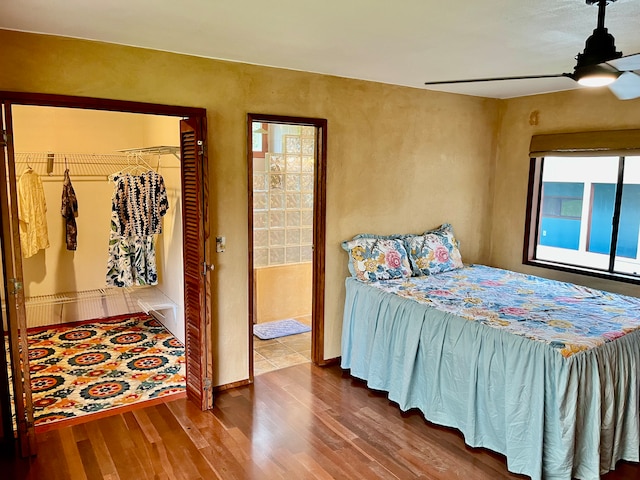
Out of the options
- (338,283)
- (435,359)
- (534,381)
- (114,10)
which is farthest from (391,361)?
(114,10)

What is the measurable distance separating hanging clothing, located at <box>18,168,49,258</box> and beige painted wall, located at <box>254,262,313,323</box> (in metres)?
2.12

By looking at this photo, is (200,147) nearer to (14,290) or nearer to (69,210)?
(14,290)

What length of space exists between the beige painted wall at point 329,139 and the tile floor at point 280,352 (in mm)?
315

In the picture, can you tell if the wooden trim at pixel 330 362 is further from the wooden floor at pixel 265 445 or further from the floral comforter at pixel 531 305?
the floral comforter at pixel 531 305

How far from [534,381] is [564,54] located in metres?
2.05

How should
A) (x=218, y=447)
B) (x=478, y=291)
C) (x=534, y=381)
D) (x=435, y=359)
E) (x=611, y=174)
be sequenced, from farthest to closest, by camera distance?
(x=611, y=174) → (x=478, y=291) → (x=435, y=359) → (x=218, y=447) → (x=534, y=381)

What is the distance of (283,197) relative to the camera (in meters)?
4.95

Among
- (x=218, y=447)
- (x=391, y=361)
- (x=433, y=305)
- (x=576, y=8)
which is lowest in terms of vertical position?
(x=218, y=447)

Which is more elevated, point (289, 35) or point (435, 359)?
point (289, 35)

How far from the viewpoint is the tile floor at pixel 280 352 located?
13.3ft

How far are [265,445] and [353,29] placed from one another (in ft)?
8.12

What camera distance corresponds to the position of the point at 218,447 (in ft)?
9.30

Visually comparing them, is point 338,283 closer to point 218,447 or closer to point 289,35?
point 218,447

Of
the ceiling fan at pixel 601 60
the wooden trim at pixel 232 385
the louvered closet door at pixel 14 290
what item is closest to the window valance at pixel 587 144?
the ceiling fan at pixel 601 60
